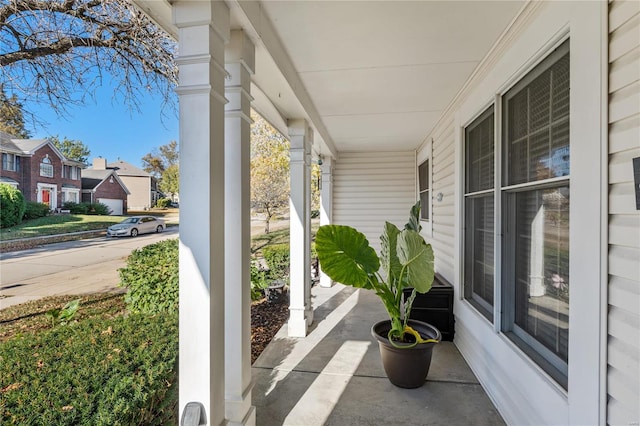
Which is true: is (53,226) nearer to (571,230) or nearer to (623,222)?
(571,230)

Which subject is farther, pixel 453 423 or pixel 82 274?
pixel 82 274

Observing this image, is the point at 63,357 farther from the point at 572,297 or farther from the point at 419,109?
the point at 419,109

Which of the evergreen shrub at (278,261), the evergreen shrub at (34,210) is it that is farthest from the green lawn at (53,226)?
the evergreen shrub at (278,261)

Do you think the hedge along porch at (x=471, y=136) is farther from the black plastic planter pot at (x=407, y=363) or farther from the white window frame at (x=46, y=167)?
the white window frame at (x=46, y=167)

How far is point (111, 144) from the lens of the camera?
253 inches

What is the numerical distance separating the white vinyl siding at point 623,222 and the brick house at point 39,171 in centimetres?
484

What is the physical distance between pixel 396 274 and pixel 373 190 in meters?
3.87

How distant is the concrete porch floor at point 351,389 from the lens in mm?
2129

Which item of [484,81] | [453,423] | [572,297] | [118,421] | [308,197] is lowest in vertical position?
[453,423]

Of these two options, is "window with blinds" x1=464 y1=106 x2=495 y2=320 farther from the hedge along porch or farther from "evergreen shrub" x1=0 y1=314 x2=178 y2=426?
"evergreen shrub" x1=0 y1=314 x2=178 y2=426

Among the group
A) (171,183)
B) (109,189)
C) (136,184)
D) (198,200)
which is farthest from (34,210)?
(136,184)

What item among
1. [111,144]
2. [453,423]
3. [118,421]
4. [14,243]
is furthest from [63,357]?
[111,144]

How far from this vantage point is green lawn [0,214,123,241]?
4.67 meters

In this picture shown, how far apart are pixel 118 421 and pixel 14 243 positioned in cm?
629
